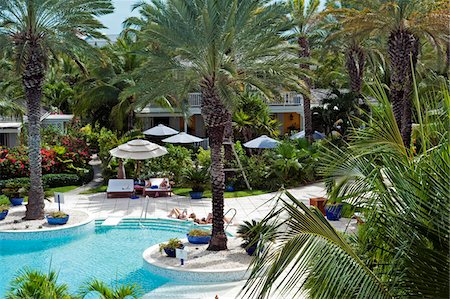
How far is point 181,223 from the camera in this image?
19.1 metres

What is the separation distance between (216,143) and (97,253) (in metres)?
A: 4.87

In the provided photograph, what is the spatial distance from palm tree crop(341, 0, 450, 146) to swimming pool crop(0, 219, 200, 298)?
10090mm

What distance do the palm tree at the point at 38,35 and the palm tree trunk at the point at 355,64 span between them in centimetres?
1610

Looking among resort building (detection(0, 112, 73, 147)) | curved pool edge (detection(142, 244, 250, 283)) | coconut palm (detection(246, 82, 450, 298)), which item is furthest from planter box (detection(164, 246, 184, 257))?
resort building (detection(0, 112, 73, 147))

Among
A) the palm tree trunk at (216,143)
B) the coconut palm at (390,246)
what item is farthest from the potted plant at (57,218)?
the coconut palm at (390,246)

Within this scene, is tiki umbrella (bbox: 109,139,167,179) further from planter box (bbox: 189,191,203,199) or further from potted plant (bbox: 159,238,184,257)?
potted plant (bbox: 159,238,184,257)

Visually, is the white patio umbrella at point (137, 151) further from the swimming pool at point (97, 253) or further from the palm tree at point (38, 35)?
the palm tree at point (38, 35)

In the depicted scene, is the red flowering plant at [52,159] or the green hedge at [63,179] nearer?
the red flowering plant at [52,159]

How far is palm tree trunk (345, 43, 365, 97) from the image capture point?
3100 cm

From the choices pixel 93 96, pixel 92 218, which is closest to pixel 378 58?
pixel 93 96

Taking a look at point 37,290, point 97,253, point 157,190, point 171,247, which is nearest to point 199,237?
point 171,247

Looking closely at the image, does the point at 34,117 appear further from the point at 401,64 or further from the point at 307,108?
the point at 307,108

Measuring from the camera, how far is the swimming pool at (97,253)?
44.8 ft

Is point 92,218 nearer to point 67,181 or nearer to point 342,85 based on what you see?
point 67,181
